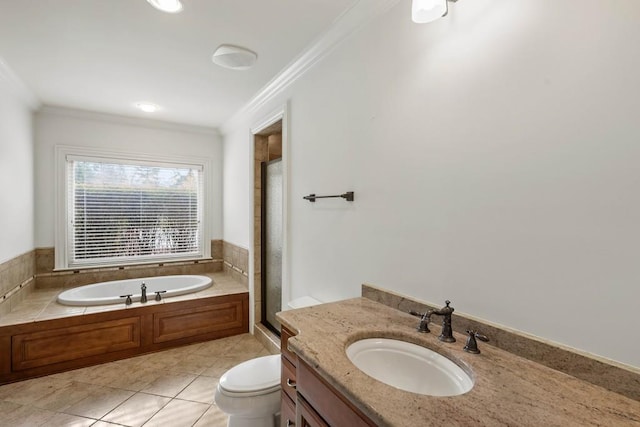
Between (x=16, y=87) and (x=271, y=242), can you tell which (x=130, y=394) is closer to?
(x=271, y=242)

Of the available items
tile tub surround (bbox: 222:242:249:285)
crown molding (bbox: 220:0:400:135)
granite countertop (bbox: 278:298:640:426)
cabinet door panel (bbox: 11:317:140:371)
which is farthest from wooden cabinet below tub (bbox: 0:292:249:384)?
granite countertop (bbox: 278:298:640:426)

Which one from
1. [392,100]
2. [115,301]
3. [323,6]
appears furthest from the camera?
[115,301]

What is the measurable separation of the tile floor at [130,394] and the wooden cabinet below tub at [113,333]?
0.31 feet

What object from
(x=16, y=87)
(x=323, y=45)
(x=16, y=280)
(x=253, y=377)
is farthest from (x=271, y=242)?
(x=16, y=87)

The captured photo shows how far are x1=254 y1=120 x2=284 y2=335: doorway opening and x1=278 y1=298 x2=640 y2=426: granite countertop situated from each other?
6.73 feet

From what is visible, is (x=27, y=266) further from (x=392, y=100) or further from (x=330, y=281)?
(x=392, y=100)

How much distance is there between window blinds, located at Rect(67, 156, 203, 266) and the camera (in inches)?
139

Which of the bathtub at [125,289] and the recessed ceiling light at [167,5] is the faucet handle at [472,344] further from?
the bathtub at [125,289]

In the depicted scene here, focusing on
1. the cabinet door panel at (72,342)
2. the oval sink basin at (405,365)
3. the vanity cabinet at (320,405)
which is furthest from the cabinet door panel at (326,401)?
the cabinet door panel at (72,342)

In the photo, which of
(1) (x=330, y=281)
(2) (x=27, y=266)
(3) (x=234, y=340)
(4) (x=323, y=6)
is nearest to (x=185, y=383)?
(3) (x=234, y=340)

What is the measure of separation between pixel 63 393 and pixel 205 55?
279 centimetres

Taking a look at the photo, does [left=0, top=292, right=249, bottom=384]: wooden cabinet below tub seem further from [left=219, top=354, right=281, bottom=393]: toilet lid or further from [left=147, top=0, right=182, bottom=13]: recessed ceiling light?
[left=147, top=0, right=182, bottom=13]: recessed ceiling light

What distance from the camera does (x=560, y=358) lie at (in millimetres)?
937

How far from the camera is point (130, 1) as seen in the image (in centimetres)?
162
